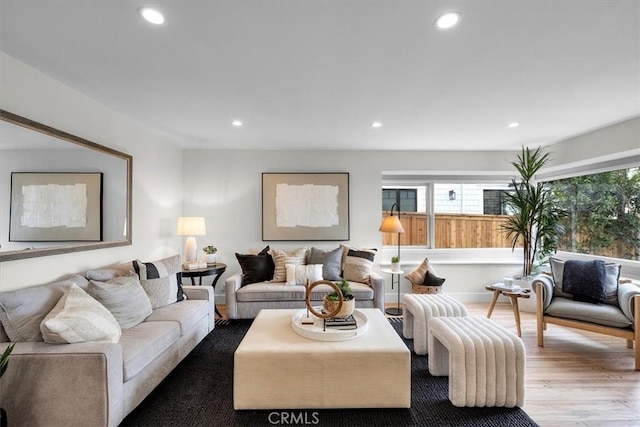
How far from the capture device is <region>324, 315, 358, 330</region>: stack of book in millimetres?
2162

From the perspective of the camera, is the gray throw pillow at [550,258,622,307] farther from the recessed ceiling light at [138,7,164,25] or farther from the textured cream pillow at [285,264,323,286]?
the recessed ceiling light at [138,7,164,25]

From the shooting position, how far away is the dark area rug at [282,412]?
1.81 metres

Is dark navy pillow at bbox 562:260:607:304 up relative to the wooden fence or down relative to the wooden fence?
down

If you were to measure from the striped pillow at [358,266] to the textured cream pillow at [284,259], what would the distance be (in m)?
0.61

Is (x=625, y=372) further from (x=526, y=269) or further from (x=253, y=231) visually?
(x=253, y=231)

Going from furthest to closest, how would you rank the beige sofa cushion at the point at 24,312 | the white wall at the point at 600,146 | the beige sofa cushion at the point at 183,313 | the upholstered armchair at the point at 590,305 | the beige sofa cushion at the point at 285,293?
the beige sofa cushion at the point at 285,293 → the white wall at the point at 600,146 → the upholstered armchair at the point at 590,305 → the beige sofa cushion at the point at 183,313 → the beige sofa cushion at the point at 24,312

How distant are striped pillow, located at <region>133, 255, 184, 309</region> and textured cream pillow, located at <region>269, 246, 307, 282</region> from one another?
3.80ft

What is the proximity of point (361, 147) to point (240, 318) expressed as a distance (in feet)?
9.53

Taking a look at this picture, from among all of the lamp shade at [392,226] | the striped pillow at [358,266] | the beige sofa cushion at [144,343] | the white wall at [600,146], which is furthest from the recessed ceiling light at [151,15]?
the white wall at [600,146]

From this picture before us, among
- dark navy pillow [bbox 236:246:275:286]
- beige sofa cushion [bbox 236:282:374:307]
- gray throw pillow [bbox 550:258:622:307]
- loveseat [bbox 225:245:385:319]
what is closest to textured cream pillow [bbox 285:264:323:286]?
loveseat [bbox 225:245:385:319]

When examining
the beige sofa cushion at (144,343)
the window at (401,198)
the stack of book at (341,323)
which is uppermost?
the window at (401,198)

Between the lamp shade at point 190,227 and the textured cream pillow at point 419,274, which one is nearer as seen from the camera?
the lamp shade at point 190,227

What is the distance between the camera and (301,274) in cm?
353

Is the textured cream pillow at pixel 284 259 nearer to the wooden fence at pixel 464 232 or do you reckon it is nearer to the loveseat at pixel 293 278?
the loveseat at pixel 293 278
